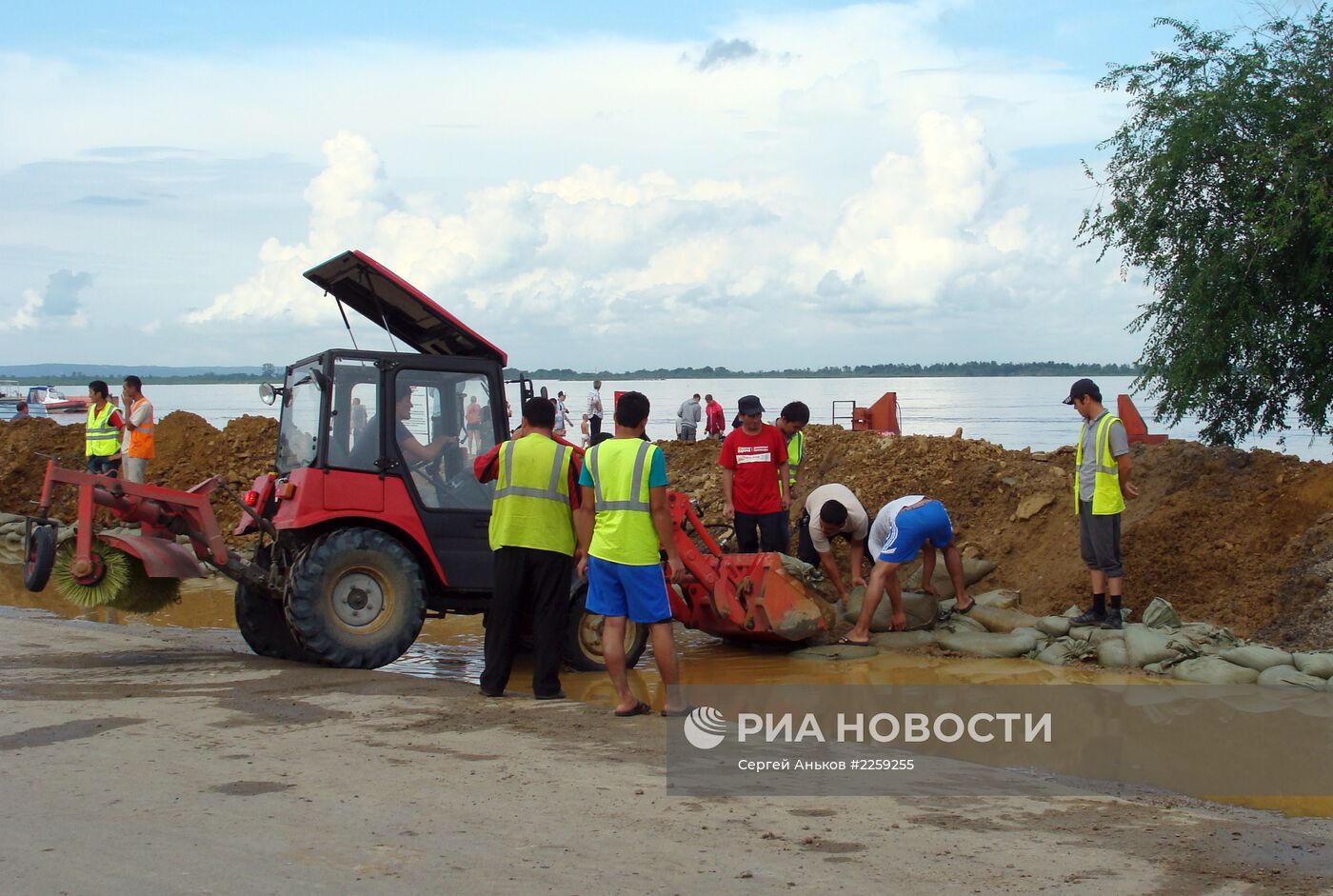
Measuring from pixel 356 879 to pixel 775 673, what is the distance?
523 centimetres

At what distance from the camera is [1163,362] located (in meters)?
14.3

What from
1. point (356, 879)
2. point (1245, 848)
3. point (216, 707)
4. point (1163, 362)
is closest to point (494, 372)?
point (216, 707)

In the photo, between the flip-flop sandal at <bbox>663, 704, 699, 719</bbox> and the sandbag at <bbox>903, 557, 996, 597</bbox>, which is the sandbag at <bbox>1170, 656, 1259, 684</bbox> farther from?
the flip-flop sandal at <bbox>663, 704, 699, 719</bbox>

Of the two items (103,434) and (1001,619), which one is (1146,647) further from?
(103,434)

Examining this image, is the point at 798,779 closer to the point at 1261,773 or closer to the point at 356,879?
the point at 356,879

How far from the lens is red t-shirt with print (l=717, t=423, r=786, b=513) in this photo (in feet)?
34.5

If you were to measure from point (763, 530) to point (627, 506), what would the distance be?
4.15 m

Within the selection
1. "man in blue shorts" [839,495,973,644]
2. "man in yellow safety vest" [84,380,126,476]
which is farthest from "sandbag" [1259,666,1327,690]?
"man in yellow safety vest" [84,380,126,476]

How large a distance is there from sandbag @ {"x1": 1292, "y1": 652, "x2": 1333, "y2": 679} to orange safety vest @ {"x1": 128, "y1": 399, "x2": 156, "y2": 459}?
11.8m

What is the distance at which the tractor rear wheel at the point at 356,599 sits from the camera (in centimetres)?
793

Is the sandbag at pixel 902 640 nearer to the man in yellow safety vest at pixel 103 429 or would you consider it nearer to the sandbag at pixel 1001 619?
the sandbag at pixel 1001 619

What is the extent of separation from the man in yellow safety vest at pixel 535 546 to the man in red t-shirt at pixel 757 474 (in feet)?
11.2

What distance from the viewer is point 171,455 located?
20.8 m

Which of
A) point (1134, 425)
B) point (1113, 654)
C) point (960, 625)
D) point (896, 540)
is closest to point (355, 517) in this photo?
point (896, 540)
